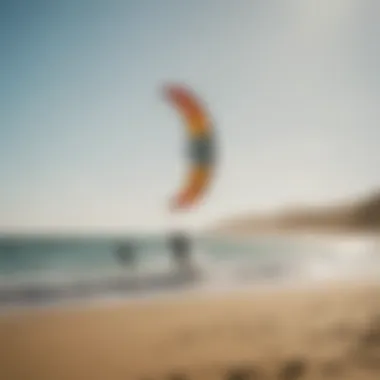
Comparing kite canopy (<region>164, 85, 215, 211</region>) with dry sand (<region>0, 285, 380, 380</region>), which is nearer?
dry sand (<region>0, 285, 380, 380</region>)

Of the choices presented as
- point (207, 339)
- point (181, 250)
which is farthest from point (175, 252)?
point (207, 339)

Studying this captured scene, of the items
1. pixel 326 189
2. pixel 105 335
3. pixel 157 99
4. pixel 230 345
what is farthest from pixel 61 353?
pixel 326 189

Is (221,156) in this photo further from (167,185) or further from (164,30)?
(164,30)

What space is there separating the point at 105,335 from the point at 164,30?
0.72 meters

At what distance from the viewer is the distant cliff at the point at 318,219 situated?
1572 millimetres

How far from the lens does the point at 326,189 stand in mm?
1634

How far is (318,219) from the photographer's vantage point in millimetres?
1598

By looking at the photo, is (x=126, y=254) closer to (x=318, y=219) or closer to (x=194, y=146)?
(x=194, y=146)

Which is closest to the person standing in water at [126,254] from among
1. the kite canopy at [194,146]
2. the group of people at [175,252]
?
the group of people at [175,252]

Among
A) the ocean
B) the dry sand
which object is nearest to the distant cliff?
the ocean

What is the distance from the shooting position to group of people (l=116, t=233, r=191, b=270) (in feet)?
4.95

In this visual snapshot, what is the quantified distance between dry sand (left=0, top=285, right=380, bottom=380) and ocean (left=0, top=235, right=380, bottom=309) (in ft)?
0.11

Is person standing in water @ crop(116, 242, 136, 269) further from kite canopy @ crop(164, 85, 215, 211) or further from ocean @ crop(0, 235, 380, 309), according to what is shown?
kite canopy @ crop(164, 85, 215, 211)

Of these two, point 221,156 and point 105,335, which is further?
point 221,156
